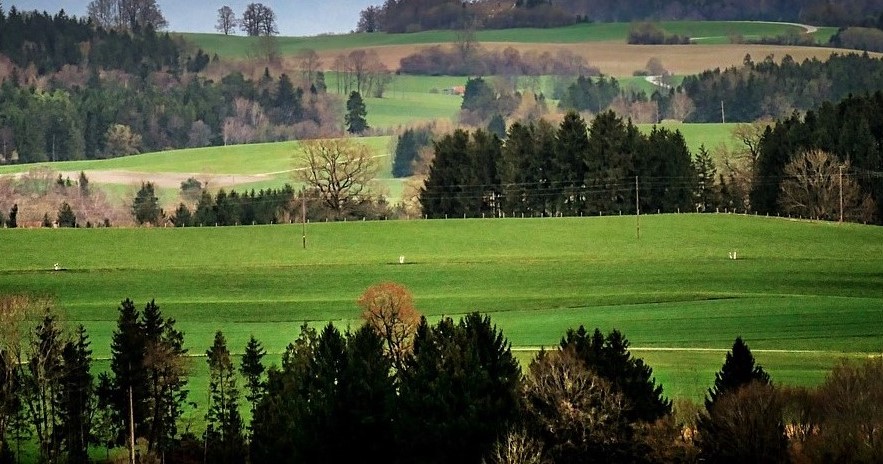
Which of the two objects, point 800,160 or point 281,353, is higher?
point 800,160

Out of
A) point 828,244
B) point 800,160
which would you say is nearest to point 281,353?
point 828,244

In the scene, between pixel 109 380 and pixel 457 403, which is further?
pixel 109 380

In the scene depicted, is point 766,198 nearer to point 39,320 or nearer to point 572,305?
Result: point 572,305

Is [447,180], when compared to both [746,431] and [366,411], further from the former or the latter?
[746,431]

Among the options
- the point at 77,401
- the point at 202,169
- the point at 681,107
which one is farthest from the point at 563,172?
the point at 681,107

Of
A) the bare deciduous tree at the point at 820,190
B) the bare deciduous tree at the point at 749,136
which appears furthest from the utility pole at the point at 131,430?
the bare deciduous tree at the point at 749,136

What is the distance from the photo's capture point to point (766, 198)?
346ft

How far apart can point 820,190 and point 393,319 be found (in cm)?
4945

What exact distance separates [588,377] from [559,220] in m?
53.8

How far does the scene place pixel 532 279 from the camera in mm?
78250

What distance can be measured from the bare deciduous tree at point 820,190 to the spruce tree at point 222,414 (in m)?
50.8

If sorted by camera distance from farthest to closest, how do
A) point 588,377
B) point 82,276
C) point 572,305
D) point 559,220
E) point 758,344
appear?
point 559,220
point 82,276
point 572,305
point 758,344
point 588,377

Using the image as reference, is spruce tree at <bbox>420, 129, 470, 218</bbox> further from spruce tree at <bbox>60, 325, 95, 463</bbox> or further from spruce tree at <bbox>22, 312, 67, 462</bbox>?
spruce tree at <bbox>60, 325, 95, 463</bbox>

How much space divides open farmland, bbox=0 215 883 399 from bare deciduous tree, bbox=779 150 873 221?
26.1ft
